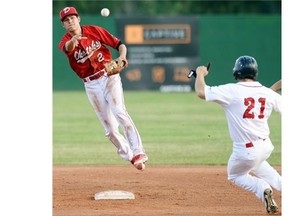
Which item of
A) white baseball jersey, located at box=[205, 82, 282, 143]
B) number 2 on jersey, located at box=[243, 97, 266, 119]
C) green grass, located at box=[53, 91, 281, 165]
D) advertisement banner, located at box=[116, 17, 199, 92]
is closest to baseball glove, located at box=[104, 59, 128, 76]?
white baseball jersey, located at box=[205, 82, 282, 143]

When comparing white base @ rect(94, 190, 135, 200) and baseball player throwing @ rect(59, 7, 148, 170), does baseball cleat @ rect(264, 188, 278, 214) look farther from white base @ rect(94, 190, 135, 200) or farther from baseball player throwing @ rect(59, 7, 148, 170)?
white base @ rect(94, 190, 135, 200)

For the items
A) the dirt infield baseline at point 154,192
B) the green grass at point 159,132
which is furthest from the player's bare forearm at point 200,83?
the green grass at point 159,132

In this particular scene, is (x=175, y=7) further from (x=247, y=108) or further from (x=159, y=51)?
(x=247, y=108)

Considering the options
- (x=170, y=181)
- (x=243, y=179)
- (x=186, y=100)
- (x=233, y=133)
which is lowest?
(x=186, y=100)

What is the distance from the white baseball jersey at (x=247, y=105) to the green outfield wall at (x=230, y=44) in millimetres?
17877

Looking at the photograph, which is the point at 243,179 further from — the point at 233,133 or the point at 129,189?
the point at 129,189

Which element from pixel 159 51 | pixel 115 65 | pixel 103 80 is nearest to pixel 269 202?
pixel 115 65

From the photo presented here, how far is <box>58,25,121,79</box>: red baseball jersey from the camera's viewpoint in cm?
884

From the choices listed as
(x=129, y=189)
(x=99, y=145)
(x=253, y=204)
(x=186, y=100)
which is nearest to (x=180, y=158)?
(x=99, y=145)

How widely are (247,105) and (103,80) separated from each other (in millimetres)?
2245

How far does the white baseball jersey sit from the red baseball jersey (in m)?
2.02

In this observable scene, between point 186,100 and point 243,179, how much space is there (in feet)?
50.6

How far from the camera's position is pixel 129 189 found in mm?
9633
